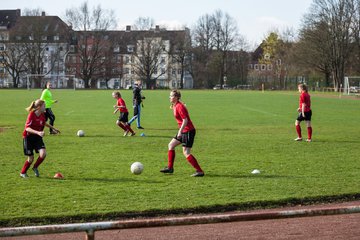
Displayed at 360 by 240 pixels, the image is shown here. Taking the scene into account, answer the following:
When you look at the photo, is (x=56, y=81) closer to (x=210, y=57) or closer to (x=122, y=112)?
(x=210, y=57)

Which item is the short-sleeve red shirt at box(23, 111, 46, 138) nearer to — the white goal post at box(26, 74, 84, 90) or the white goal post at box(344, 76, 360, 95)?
the white goal post at box(344, 76, 360, 95)

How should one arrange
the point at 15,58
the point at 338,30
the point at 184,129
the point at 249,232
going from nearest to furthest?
the point at 249,232
the point at 184,129
the point at 338,30
the point at 15,58

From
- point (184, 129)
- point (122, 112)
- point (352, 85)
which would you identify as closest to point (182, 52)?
point (352, 85)

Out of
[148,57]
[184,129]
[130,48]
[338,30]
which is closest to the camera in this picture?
[184,129]

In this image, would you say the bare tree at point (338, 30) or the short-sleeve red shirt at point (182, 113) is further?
the bare tree at point (338, 30)

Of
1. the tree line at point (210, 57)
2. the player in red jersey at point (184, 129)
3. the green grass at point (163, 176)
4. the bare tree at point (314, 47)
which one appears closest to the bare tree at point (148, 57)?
the tree line at point (210, 57)

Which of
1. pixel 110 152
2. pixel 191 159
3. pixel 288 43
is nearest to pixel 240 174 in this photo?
pixel 191 159

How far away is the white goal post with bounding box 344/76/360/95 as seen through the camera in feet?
191

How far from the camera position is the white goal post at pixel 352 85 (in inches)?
2291

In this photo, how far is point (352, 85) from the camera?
6038cm

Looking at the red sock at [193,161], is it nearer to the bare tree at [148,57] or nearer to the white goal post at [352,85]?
the white goal post at [352,85]

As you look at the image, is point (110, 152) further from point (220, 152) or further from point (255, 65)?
point (255, 65)

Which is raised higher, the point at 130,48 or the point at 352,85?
the point at 130,48

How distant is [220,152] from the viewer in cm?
1450
